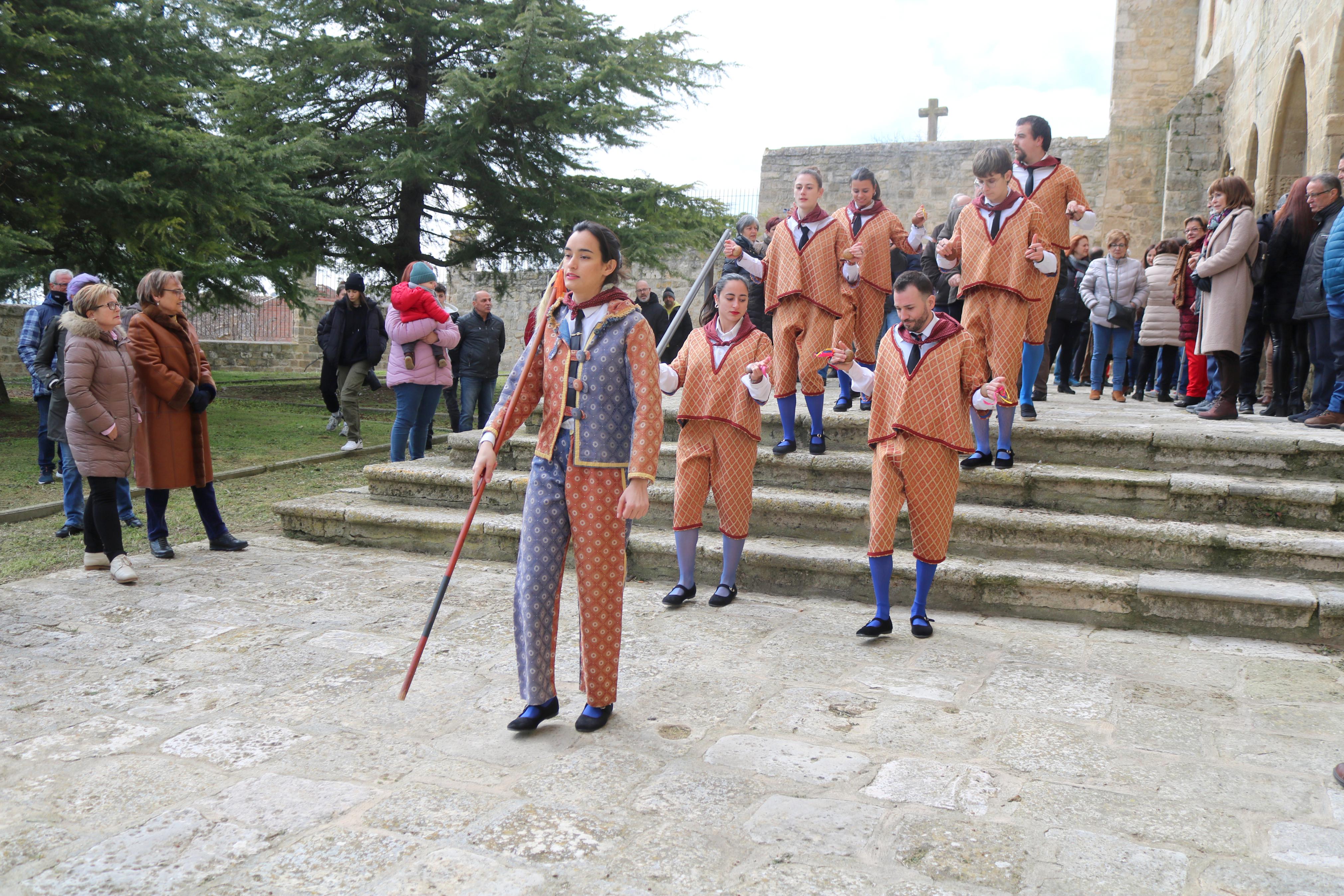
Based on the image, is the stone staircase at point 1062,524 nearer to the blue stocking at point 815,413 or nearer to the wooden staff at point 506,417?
the blue stocking at point 815,413

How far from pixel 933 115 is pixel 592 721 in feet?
84.3

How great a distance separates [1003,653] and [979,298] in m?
2.47

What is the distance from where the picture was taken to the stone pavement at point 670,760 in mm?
2646

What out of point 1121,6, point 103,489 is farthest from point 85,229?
point 1121,6

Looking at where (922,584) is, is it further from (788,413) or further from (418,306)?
Result: (418,306)

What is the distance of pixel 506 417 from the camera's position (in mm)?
3781

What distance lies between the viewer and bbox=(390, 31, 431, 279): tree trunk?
16312mm

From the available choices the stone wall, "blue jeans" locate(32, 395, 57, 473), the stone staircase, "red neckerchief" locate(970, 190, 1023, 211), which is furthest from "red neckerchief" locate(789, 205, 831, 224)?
the stone wall

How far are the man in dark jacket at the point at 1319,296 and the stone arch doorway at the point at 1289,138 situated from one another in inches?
180

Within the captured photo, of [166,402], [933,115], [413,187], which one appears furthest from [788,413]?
[933,115]

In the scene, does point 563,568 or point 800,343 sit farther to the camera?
point 800,343

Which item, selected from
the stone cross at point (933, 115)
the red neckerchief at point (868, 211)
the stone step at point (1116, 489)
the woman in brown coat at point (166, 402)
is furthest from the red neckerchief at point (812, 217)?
the stone cross at point (933, 115)

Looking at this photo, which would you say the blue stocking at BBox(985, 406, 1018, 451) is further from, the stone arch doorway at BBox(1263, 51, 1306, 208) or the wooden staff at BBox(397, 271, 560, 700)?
the stone arch doorway at BBox(1263, 51, 1306, 208)

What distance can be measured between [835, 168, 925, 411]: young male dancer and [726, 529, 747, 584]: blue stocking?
1850 mm
